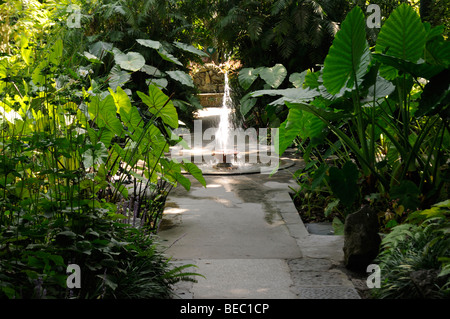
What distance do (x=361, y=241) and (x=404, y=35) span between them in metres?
1.40

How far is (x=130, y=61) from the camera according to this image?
7.75 m

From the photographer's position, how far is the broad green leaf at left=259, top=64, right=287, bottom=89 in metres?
8.11

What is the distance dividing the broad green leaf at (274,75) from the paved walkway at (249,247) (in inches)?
130

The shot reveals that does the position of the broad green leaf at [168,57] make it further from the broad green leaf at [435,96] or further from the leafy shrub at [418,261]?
the leafy shrub at [418,261]

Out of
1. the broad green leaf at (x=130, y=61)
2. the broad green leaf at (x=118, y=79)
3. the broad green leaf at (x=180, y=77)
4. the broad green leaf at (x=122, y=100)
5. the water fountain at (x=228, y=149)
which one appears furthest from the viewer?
the broad green leaf at (x=180, y=77)

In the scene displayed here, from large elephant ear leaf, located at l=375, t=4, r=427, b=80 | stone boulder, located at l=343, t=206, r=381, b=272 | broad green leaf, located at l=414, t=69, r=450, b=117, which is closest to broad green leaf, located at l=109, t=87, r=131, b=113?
stone boulder, located at l=343, t=206, r=381, b=272

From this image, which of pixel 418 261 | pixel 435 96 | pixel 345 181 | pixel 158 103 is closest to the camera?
pixel 418 261

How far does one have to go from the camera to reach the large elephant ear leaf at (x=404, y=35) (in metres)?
3.25

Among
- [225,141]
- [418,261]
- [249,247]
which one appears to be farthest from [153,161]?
[225,141]

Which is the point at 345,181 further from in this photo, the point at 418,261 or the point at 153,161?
the point at 153,161

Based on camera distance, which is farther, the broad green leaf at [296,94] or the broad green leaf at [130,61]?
the broad green leaf at [130,61]

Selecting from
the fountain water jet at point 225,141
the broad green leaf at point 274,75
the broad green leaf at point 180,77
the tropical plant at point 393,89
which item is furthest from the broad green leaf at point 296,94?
the broad green leaf at point 180,77

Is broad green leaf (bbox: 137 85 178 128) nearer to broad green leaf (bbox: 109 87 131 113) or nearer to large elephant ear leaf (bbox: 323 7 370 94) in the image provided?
broad green leaf (bbox: 109 87 131 113)
